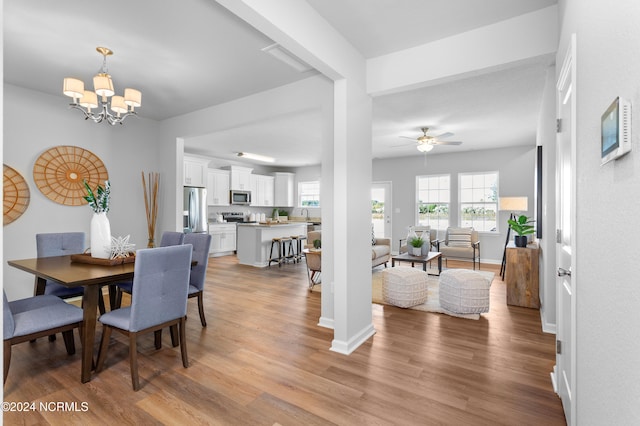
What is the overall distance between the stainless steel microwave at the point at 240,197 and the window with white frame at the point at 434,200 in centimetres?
470

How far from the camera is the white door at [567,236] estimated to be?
165 cm

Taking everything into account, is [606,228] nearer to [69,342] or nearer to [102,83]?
[102,83]

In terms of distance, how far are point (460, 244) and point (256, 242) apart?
4434 mm

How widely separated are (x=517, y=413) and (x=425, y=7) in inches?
111

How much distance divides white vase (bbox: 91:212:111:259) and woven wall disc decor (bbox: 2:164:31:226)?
1882mm

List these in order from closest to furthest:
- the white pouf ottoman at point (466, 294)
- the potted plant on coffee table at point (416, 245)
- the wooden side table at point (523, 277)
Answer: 1. the white pouf ottoman at point (466, 294)
2. the wooden side table at point (523, 277)
3. the potted plant on coffee table at point (416, 245)

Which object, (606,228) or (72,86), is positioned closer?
(606,228)

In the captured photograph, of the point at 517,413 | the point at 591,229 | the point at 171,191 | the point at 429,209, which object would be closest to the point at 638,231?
the point at 591,229

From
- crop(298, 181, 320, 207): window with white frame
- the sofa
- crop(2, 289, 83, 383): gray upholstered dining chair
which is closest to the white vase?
crop(2, 289, 83, 383): gray upholstered dining chair

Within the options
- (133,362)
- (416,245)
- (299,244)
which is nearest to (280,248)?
(299,244)

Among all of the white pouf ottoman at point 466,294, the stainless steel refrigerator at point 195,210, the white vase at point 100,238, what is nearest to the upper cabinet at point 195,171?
the stainless steel refrigerator at point 195,210

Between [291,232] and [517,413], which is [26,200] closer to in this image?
[291,232]

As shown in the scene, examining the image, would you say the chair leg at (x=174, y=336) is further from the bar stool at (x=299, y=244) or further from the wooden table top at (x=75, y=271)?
the bar stool at (x=299, y=244)

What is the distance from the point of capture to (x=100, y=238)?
2.76m
